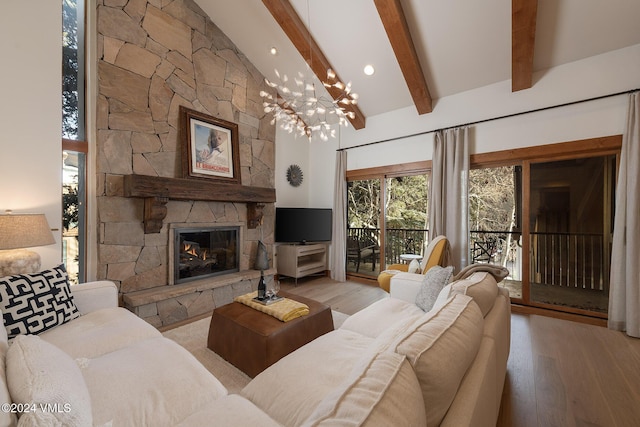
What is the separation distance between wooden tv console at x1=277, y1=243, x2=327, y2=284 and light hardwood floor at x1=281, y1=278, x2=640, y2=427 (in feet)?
9.96

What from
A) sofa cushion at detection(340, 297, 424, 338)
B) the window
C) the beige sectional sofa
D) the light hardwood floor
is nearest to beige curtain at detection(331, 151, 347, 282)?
the window

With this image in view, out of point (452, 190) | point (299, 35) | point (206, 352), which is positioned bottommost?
point (206, 352)

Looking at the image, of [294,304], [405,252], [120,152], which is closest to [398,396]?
[294,304]

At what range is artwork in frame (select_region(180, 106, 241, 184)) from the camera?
3.57m

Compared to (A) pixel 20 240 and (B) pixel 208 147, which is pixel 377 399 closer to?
Result: (A) pixel 20 240

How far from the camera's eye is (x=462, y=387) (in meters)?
0.93

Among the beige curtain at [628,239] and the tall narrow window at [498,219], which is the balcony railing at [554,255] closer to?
the tall narrow window at [498,219]

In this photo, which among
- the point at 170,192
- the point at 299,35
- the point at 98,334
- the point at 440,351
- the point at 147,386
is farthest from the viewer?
the point at 299,35

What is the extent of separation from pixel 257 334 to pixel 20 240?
195 centimetres

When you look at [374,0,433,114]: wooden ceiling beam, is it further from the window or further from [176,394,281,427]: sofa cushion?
[176,394,281,427]: sofa cushion

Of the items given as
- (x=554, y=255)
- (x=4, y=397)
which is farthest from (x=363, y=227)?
(x=4, y=397)

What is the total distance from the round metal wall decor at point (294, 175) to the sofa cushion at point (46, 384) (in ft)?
14.0

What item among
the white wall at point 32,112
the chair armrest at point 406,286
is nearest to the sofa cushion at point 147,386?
the chair armrest at point 406,286

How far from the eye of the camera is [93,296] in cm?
216
